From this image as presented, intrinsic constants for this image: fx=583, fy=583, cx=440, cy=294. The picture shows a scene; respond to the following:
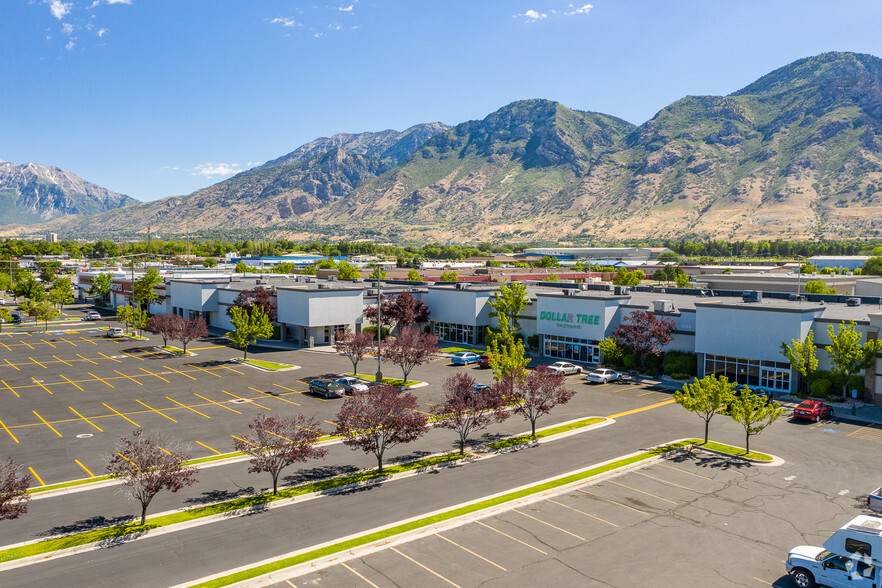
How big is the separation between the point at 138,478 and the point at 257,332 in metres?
40.2

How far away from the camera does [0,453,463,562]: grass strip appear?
2145 centimetres

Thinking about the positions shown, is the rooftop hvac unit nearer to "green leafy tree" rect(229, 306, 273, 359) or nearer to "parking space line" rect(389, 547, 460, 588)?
"green leafy tree" rect(229, 306, 273, 359)

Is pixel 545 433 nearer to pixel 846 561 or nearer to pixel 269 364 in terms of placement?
pixel 846 561

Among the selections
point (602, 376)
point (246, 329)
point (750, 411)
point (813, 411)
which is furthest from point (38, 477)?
point (813, 411)

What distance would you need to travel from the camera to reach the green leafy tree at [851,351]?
4225cm

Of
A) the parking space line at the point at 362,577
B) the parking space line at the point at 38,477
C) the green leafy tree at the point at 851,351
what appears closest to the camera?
the parking space line at the point at 362,577

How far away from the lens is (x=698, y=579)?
63.8ft

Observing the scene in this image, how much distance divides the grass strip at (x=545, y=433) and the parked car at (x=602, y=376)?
12.5 metres

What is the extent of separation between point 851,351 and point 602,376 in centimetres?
1876

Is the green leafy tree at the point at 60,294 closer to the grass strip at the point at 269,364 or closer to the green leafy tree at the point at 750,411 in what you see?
the grass strip at the point at 269,364

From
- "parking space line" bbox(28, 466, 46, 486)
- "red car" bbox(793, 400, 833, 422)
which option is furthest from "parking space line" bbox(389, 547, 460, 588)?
"red car" bbox(793, 400, 833, 422)

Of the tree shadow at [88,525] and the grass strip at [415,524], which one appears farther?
the tree shadow at [88,525]

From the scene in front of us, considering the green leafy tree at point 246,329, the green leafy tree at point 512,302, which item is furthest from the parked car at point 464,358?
the green leafy tree at point 246,329

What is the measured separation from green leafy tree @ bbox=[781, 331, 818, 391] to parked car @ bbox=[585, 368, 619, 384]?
45.2 ft
